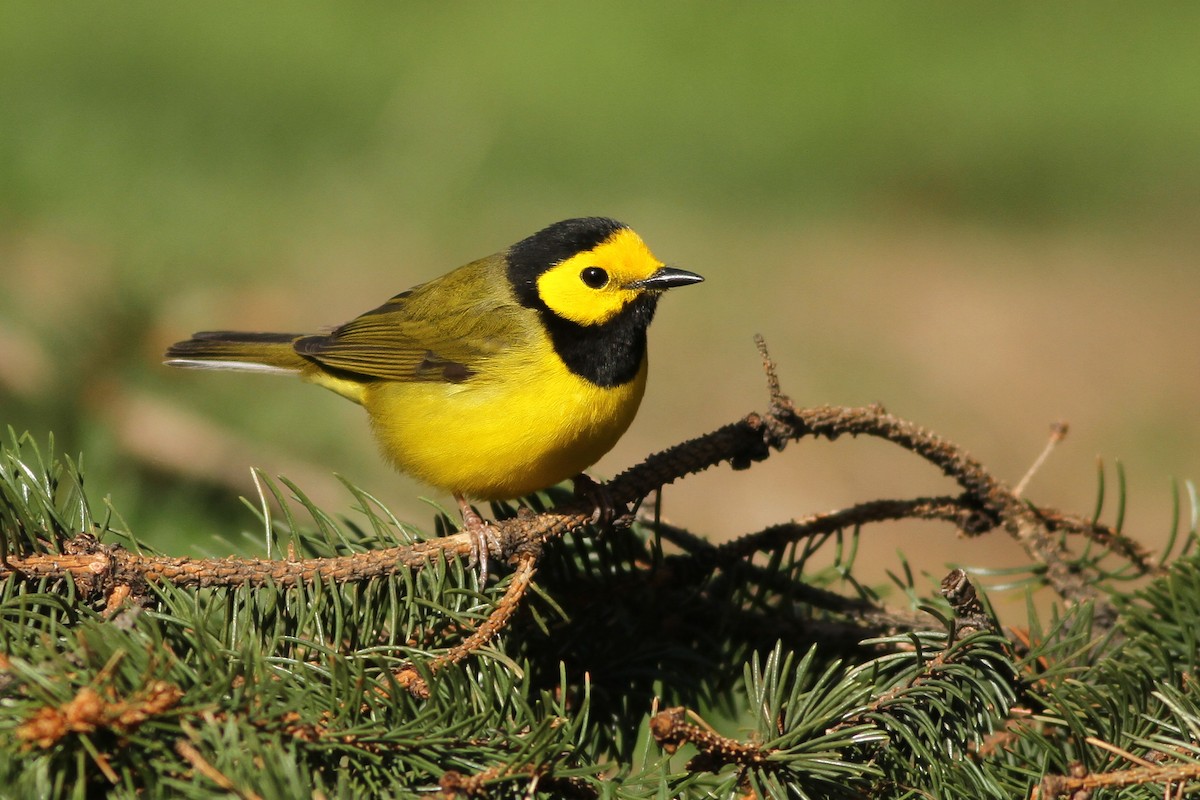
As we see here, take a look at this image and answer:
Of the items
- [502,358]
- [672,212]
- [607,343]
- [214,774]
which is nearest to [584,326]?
[607,343]

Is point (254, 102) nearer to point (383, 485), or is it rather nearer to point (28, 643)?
point (383, 485)

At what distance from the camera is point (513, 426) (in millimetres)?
3119

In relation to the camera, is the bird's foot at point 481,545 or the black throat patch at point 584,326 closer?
the bird's foot at point 481,545

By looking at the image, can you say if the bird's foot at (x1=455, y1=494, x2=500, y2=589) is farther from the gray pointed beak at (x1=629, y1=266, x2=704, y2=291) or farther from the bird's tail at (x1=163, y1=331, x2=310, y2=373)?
the bird's tail at (x1=163, y1=331, x2=310, y2=373)

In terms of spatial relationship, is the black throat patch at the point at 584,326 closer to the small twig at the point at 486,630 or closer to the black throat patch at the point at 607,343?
the black throat patch at the point at 607,343

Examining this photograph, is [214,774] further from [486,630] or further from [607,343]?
[607,343]

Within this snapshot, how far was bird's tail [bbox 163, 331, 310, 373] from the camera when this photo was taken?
13.0 ft

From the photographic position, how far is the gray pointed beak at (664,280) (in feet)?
11.4

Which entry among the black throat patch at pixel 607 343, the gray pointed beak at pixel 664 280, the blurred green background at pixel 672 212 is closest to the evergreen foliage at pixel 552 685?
the black throat patch at pixel 607 343

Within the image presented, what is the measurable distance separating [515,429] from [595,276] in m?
0.64

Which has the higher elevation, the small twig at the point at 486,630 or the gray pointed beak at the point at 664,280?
the gray pointed beak at the point at 664,280

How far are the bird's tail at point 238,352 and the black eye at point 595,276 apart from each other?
126cm

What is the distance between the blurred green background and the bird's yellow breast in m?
0.69

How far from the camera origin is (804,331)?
28.2ft
